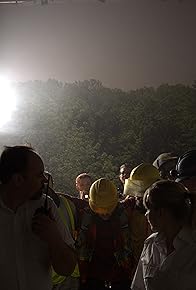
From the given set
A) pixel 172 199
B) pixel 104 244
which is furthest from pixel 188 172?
pixel 104 244

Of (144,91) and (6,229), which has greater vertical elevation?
(144,91)

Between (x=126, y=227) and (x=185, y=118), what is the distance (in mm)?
3215

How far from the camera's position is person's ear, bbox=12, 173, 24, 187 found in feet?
6.61

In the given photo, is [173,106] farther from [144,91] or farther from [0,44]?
[0,44]

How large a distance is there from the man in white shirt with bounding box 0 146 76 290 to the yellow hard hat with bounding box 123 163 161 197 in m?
1.64

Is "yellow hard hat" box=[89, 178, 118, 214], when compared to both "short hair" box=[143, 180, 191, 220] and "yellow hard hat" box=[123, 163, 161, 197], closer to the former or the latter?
"yellow hard hat" box=[123, 163, 161, 197]

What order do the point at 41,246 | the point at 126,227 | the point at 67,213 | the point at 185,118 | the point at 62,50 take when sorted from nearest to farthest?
1. the point at 41,246
2. the point at 67,213
3. the point at 126,227
4. the point at 185,118
5. the point at 62,50

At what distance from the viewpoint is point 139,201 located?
3.58 meters

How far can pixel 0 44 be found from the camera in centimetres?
728

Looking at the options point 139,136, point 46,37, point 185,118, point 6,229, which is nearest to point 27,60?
point 46,37

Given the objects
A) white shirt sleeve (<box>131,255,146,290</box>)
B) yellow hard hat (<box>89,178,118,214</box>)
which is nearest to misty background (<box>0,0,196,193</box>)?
yellow hard hat (<box>89,178,118,214</box>)

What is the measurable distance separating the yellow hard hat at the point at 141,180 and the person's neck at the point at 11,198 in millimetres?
1714

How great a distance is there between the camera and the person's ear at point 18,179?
2.01 metres

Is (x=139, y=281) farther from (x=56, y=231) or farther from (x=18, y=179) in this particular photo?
(x=18, y=179)
